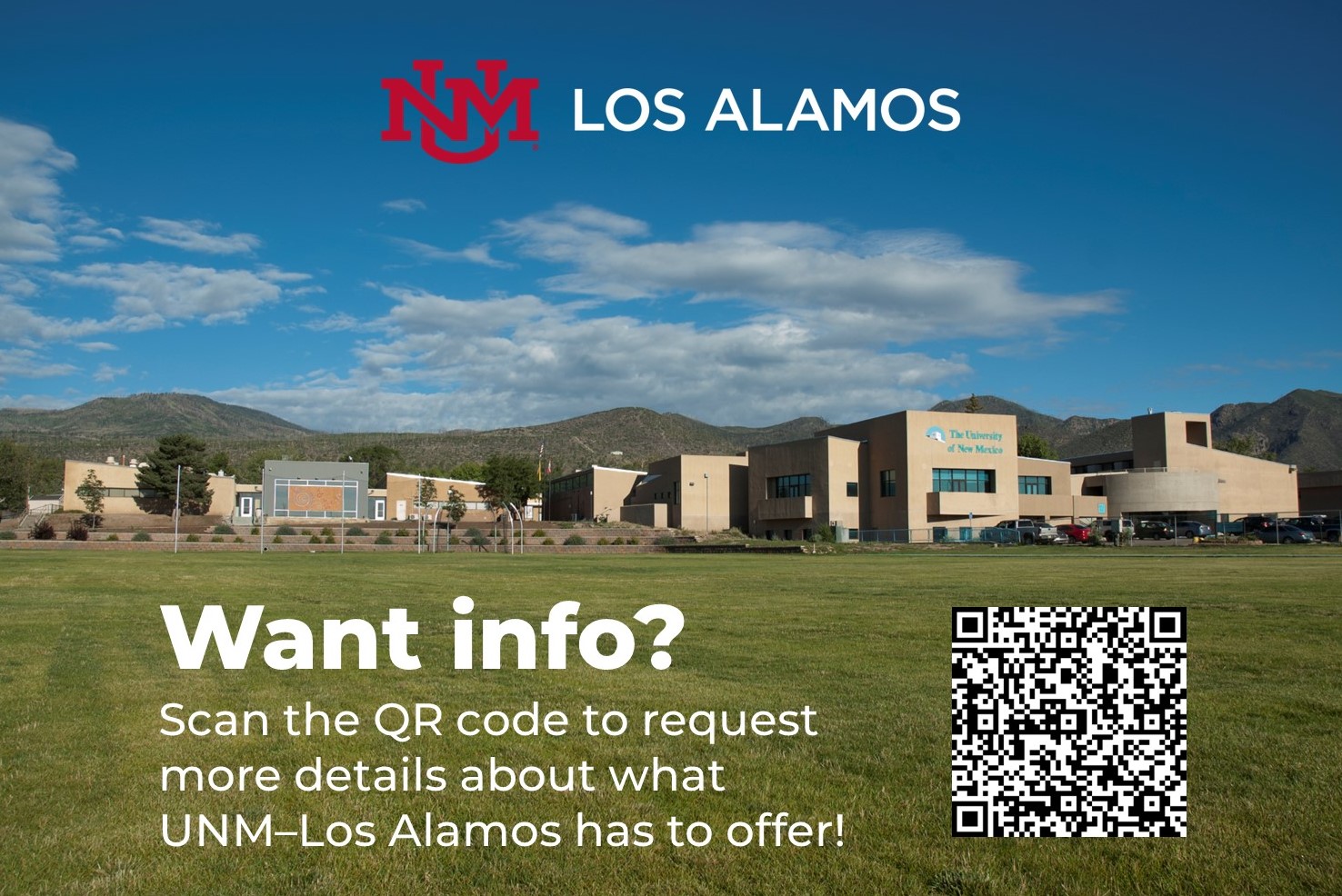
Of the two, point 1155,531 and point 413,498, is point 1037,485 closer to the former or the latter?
point 1155,531

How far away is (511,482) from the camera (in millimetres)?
108938

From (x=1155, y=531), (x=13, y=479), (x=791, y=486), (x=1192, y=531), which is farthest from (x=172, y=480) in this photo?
(x=1192, y=531)

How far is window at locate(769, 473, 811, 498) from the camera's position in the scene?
85250 mm

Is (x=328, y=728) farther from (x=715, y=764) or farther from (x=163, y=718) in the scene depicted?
(x=715, y=764)

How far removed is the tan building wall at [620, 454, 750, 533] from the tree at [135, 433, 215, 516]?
41026mm

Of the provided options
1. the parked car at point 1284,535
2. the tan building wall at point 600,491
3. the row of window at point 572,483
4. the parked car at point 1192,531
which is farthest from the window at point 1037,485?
the row of window at point 572,483

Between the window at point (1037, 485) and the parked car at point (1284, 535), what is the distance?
27.8 metres

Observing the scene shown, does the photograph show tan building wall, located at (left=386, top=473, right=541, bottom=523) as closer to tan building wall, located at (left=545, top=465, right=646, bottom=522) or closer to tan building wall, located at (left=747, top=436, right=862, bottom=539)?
tan building wall, located at (left=545, top=465, right=646, bottom=522)

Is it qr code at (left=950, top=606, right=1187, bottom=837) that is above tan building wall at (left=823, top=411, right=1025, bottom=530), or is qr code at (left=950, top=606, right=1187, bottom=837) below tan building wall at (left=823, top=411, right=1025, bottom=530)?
below

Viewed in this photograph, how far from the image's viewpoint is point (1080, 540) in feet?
210

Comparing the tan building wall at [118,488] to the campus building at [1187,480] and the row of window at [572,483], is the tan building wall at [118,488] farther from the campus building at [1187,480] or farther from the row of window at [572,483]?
the campus building at [1187,480]

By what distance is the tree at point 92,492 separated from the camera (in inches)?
3442

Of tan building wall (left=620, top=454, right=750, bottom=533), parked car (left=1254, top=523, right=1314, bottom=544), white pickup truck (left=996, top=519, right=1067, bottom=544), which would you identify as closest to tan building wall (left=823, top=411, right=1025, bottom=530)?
white pickup truck (left=996, top=519, right=1067, bottom=544)

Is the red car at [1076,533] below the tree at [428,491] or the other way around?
below
